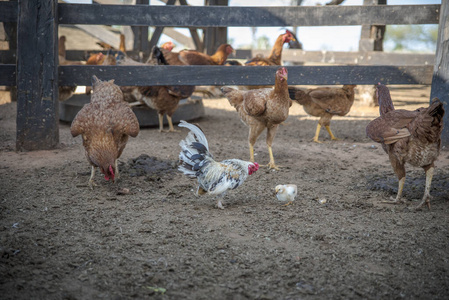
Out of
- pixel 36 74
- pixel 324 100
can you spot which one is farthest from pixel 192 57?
pixel 36 74

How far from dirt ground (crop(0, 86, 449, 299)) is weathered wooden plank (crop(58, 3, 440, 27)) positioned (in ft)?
6.16

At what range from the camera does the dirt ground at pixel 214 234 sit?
2459 millimetres

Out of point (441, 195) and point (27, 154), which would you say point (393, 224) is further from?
point (27, 154)

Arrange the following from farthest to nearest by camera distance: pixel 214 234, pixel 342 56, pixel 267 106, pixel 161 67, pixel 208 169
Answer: pixel 342 56, pixel 161 67, pixel 267 106, pixel 208 169, pixel 214 234

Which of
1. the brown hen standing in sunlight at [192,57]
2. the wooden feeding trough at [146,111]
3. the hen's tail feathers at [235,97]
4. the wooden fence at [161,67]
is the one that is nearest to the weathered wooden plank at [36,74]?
the wooden fence at [161,67]

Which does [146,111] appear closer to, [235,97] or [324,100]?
[235,97]

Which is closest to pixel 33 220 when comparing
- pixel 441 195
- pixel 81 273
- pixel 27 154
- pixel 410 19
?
pixel 81 273

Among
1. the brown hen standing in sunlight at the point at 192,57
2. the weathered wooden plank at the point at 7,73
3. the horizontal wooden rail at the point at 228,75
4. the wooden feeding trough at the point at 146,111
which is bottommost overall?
the wooden feeding trough at the point at 146,111

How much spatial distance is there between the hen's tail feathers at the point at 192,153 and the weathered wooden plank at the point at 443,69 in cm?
376

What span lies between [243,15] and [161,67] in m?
1.39

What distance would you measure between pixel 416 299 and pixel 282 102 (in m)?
2.97

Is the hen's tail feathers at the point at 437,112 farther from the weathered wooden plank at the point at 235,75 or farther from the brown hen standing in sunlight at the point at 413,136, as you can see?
the weathered wooden plank at the point at 235,75

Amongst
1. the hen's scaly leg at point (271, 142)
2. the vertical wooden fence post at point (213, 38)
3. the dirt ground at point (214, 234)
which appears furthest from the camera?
the vertical wooden fence post at point (213, 38)

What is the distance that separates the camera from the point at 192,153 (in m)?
3.92
